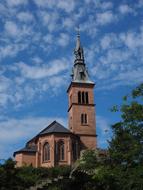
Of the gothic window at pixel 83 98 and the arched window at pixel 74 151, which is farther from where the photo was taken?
the gothic window at pixel 83 98

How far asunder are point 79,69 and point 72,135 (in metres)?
17.3

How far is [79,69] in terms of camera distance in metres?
83.0

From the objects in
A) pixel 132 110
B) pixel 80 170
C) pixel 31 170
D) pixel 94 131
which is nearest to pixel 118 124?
pixel 132 110

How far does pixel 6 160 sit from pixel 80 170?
18.7ft

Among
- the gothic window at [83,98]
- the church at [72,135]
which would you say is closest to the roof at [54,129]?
the church at [72,135]

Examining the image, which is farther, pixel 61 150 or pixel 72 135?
pixel 72 135

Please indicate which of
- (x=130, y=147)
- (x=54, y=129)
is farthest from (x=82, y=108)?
(x=130, y=147)

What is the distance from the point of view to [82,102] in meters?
77.8

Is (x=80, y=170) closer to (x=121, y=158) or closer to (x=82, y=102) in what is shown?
(x=121, y=158)

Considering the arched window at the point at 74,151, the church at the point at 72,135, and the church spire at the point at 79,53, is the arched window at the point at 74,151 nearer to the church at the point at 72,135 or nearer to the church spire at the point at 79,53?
the church at the point at 72,135

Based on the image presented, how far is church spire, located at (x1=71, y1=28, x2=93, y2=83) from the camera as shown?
80.9 m

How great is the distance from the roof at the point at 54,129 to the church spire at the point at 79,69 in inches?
435

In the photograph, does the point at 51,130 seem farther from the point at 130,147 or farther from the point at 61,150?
the point at 130,147

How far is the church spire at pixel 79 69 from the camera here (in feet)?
265
